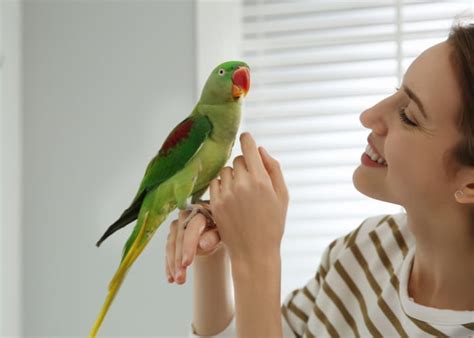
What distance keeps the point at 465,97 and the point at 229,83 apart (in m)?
0.28

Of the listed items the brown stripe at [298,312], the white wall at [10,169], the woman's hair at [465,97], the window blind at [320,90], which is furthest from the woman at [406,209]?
the white wall at [10,169]

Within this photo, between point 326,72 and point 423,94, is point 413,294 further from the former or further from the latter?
point 326,72

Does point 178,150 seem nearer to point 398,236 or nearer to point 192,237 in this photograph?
point 192,237

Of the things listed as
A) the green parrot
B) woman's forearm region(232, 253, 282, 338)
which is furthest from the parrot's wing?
woman's forearm region(232, 253, 282, 338)

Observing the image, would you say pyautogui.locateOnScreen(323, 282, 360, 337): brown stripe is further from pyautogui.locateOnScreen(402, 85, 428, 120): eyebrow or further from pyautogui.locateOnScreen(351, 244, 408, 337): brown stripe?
pyautogui.locateOnScreen(402, 85, 428, 120): eyebrow

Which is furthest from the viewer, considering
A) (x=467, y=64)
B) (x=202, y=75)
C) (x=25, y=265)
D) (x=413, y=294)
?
(x=25, y=265)

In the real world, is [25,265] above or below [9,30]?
below

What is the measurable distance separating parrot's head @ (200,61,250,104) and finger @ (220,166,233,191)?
0.09 meters

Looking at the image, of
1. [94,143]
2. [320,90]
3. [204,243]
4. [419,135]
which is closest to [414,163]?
[419,135]

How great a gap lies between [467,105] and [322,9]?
33.6 inches

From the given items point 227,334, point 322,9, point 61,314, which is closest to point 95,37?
point 322,9

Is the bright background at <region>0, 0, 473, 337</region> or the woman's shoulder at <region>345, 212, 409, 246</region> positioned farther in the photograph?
the bright background at <region>0, 0, 473, 337</region>

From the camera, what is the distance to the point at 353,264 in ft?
3.27

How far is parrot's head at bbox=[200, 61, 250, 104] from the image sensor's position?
2.35 ft
